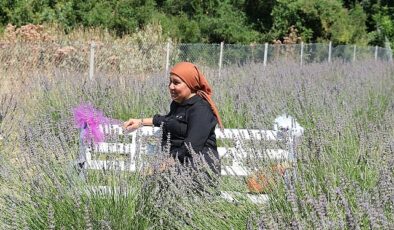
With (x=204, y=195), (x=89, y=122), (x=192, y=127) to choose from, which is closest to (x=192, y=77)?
(x=192, y=127)

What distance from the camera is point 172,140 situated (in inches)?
172

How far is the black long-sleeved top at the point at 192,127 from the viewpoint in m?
4.13

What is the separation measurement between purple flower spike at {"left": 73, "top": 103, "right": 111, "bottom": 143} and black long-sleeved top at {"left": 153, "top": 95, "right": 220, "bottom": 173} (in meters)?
0.48

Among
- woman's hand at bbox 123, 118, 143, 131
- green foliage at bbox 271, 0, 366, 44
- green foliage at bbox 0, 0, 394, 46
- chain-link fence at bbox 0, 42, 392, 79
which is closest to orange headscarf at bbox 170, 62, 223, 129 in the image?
woman's hand at bbox 123, 118, 143, 131

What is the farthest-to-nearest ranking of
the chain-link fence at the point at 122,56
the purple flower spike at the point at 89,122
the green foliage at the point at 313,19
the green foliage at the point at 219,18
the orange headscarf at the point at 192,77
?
the green foliage at the point at 313,19 < the green foliage at the point at 219,18 < the chain-link fence at the point at 122,56 < the purple flower spike at the point at 89,122 < the orange headscarf at the point at 192,77

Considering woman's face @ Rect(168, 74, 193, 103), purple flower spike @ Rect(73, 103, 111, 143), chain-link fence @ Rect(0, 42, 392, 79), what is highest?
woman's face @ Rect(168, 74, 193, 103)

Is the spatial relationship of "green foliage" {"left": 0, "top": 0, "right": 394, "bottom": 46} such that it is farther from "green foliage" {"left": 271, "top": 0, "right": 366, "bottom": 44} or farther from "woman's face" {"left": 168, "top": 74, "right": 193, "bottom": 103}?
"woman's face" {"left": 168, "top": 74, "right": 193, "bottom": 103}

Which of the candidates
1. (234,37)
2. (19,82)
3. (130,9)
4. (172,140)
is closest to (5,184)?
(172,140)

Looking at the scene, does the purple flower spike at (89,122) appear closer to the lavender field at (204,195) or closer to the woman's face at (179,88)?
the lavender field at (204,195)

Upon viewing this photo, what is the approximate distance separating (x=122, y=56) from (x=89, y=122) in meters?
9.77

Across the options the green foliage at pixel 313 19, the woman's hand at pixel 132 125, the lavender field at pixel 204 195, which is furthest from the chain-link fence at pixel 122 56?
the lavender field at pixel 204 195

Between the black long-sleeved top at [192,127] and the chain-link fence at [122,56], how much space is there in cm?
680

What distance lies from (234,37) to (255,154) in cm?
1850

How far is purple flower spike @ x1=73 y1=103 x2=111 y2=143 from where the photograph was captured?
14.8 feet
